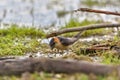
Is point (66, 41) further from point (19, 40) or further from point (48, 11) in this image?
point (48, 11)

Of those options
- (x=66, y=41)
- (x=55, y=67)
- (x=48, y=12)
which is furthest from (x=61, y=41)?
(x=48, y=12)

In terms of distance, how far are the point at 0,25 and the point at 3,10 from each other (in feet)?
7.40

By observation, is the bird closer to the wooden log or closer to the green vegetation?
the green vegetation

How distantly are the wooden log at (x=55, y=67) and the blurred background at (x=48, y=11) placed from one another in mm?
6384

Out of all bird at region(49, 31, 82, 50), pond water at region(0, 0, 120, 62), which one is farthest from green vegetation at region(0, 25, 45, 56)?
pond water at region(0, 0, 120, 62)

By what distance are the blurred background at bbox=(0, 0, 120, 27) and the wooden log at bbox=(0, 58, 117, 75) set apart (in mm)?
6384

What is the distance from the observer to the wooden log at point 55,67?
5203mm

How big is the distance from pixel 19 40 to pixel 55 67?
14.8ft

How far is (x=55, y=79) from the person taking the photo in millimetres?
5367

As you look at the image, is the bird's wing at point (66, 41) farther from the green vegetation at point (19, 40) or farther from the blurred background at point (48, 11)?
the blurred background at point (48, 11)

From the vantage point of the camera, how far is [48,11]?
14.5 m

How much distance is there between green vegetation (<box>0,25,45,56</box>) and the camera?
8619 mm

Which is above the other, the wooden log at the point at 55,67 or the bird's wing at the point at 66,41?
the wooden log at the point at 55,67

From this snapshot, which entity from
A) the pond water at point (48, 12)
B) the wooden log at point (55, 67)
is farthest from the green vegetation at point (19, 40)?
the wooden log at point (55, 67)
